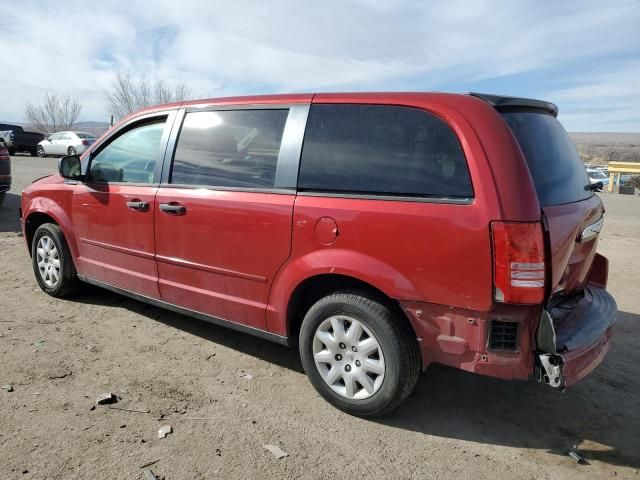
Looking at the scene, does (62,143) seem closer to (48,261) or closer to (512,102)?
(48,261)

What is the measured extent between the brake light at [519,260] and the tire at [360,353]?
0.63 meters

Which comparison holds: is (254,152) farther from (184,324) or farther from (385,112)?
(184,324)

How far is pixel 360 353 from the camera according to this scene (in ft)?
9.48

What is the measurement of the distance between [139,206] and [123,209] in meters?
0.24

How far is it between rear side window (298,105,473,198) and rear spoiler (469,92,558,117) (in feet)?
1.01

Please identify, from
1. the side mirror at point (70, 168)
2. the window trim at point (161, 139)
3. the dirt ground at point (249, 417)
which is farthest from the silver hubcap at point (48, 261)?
the window trim at point (161, 139)

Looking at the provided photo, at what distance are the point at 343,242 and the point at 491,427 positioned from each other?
138 centimetres

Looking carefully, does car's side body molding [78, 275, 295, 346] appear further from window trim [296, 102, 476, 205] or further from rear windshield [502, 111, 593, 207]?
rear windshield [502, 111, 593, 207]

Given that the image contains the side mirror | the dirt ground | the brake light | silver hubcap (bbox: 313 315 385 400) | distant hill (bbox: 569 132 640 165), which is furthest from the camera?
distant hill (bbox: 569 132 640 165)

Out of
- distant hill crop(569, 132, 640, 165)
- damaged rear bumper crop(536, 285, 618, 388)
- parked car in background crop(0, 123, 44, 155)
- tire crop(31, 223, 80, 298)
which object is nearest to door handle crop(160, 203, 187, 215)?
tire crop(31, 223, 80, 298)

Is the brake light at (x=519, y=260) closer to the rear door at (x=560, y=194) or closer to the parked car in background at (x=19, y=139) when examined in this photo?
the rear door at (x=560, y=194)

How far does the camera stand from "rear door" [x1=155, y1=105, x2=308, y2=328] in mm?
3158

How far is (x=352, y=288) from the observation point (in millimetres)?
2932


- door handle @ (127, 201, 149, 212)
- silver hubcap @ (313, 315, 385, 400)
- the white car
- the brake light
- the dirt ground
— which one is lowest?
the dirt ground
